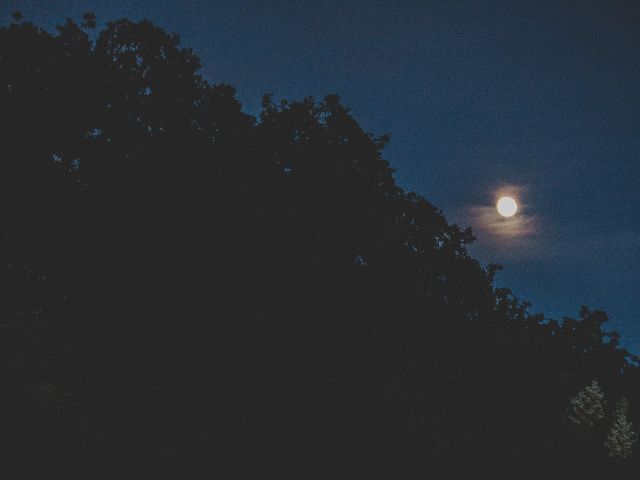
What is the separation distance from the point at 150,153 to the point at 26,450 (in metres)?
9.97

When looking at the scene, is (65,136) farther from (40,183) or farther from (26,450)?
(26,450)

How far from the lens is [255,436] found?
43.7 feet

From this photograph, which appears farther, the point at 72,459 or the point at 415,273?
the point at 415,273

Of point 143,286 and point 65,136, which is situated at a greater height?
point 65,136

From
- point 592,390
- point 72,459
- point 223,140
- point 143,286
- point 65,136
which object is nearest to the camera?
point 72,459

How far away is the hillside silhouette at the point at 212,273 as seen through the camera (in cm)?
1273

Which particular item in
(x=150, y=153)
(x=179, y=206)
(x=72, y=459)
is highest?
(x=150, y=153)

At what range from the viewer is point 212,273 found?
1339 centimetres

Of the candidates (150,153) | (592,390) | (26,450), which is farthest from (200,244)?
(592,390)

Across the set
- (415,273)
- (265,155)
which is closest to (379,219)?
(415,273)

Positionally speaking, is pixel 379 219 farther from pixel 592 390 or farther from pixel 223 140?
pixel 592 390

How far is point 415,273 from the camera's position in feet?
54.5

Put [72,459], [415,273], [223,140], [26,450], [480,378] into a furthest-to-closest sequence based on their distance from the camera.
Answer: [480,378] → [415,273] → [223,140] → [72,459] → [26,450]

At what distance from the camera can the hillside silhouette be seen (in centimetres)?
1273
